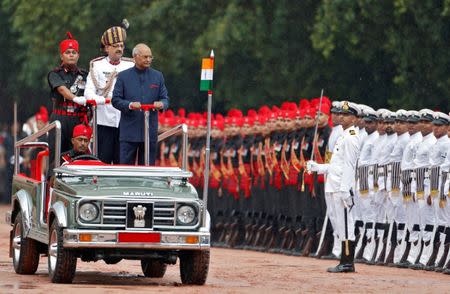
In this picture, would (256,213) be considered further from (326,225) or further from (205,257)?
(205,257)

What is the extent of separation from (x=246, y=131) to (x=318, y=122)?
4.27 meters

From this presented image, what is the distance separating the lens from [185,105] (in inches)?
1821

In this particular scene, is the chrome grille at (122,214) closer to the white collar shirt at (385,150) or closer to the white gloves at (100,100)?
the white gloves at (100,100)

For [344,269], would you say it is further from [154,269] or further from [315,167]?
[154,269]

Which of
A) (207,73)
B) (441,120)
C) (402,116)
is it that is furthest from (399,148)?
(207,73)

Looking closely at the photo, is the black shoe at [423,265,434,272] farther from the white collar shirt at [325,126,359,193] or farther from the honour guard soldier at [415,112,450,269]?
the white collar shirt at [325,126,359,193]

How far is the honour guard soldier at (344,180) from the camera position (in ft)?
72.0

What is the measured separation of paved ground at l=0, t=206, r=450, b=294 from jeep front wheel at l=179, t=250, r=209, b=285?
0.14 meters

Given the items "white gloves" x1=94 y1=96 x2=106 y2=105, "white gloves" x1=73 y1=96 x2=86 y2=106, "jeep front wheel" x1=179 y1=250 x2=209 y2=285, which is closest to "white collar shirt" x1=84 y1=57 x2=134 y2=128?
"white gloves" x1=73 y1=96 x2=86 y2=106

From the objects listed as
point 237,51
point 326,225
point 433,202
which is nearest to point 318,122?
point 326,225

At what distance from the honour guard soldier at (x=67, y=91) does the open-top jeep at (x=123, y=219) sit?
3.64ft

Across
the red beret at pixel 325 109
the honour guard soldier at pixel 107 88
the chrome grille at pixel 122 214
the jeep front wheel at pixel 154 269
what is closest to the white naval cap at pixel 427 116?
the red beret at pixel 325 109

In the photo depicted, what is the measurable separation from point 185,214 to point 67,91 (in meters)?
2.48

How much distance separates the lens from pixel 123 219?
17891 mm
